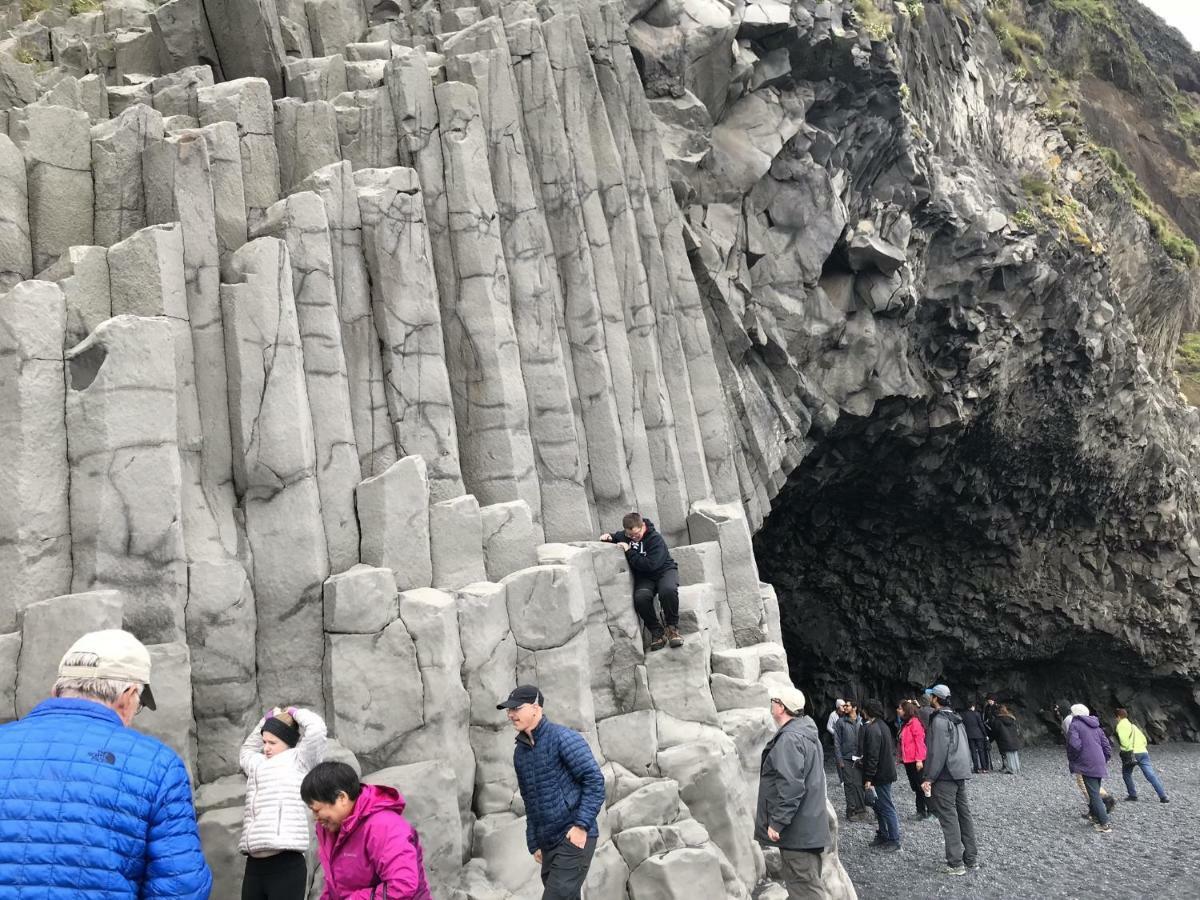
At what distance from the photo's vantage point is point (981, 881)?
15.4 metres

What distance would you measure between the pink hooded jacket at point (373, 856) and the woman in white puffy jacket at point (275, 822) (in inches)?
45.5

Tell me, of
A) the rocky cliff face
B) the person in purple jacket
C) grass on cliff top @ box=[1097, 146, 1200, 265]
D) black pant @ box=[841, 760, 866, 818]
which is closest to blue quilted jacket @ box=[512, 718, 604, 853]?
the rocky cliff face

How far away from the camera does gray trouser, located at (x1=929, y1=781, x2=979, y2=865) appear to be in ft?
49.0

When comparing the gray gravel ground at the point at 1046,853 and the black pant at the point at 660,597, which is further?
the gray gravel ground at the point at 1046,853

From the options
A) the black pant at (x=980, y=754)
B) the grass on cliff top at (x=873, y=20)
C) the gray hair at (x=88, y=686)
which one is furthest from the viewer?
the black pant at (x=980, y=754)

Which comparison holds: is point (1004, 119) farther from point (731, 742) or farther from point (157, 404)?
point (157, 404)

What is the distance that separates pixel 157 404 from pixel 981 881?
13296 millimetres

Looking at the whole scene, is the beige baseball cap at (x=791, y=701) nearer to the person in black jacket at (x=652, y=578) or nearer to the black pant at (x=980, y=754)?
the person in black jacket at (x=652, y=578)

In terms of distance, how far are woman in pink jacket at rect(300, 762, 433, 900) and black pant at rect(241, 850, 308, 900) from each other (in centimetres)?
124

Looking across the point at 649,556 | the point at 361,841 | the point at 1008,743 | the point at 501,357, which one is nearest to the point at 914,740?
the point at 649,556

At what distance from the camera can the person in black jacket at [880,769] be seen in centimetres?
1662

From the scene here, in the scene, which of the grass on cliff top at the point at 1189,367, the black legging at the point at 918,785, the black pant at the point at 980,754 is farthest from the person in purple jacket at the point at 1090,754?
the grass on cliff top at the point at 1189,367

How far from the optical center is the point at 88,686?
16.2 ft

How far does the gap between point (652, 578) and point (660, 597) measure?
1.03 feet
